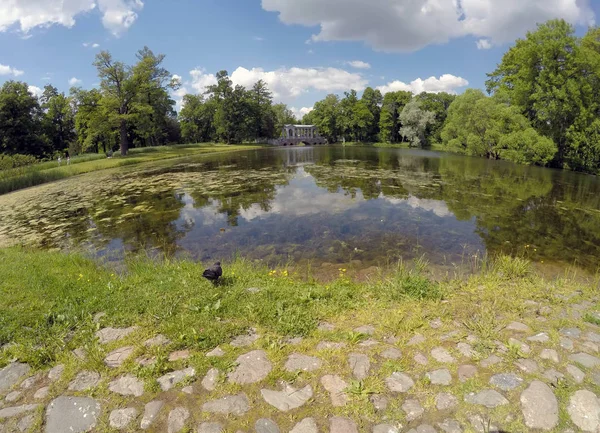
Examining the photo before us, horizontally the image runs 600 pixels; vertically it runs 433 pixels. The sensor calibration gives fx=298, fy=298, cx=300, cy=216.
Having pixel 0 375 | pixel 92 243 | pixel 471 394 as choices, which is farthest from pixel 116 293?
pixel 92 243

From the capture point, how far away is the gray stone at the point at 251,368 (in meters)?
3.42

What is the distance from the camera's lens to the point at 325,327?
14.7 feet

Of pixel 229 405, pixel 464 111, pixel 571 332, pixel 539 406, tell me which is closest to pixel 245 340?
pixel 229 405

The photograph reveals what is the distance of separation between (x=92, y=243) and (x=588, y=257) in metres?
15.9

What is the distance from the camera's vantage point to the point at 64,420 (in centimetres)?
300

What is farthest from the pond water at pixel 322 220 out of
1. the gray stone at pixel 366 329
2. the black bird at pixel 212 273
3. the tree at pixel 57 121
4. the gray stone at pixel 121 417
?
the tree at pixel 57 121

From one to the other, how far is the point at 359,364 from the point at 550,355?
7.43 feet

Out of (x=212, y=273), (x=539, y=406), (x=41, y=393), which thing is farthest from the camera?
(x=212, y=273)

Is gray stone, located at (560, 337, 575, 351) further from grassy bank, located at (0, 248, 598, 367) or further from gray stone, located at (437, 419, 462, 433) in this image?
gray stone, located at (437, 419, 462, 433)

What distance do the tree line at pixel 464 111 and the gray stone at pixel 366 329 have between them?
1439 inches

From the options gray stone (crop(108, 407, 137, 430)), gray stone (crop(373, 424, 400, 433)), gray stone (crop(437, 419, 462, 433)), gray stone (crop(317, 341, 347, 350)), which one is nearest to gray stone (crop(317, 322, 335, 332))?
gray stone (crop(317, 341, 347, 350))

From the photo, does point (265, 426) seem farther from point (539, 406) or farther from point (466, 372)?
point (539, 406)

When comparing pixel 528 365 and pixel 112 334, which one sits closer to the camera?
pixel 528 365

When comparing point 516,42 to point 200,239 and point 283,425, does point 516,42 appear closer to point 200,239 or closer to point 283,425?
point 200,239
